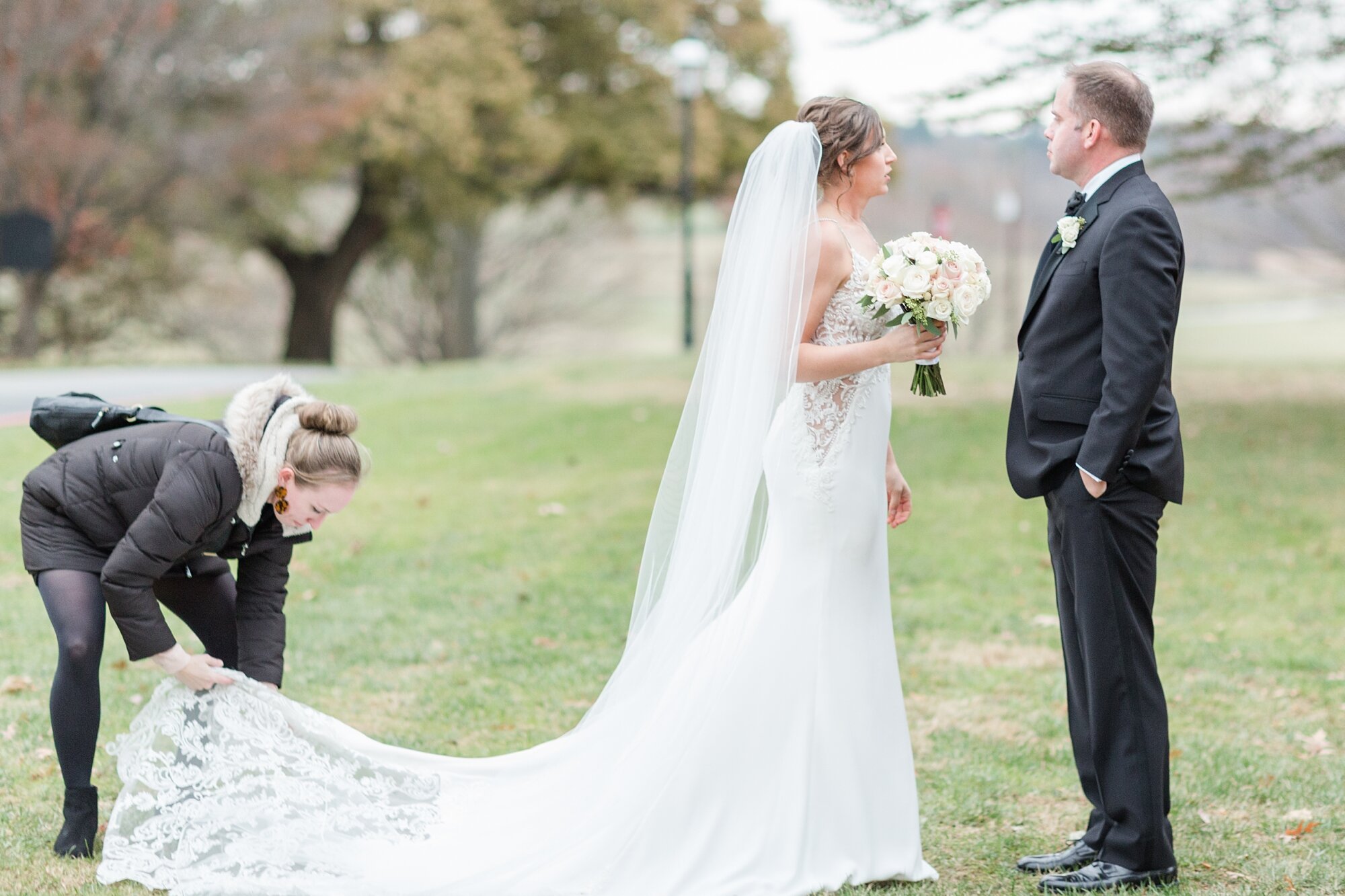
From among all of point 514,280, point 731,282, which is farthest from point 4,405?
point 514,280

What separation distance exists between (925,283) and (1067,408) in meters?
0.54

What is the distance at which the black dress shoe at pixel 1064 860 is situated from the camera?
4121 mm

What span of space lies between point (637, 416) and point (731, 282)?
10326 mm

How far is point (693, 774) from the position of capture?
394 centimetres

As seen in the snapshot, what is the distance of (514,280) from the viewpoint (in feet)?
124

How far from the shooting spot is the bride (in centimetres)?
388

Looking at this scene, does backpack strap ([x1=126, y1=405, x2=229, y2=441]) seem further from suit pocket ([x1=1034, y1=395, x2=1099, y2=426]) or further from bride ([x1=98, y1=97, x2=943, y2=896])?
suit pocket ([x1=1034, y1=395, x2=1099, y2=426])

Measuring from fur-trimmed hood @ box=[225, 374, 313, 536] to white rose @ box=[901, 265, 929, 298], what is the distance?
1801 mm

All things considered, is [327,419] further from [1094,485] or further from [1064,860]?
[1064,860]

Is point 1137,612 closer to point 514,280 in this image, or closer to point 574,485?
point 574,485

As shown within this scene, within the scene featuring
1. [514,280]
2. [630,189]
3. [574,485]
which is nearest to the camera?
[574,485]

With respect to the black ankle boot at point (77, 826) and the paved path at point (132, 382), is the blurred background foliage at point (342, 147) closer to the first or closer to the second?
the paved path at point (132, 382)

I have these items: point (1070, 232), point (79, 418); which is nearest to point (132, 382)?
point (79, 418)

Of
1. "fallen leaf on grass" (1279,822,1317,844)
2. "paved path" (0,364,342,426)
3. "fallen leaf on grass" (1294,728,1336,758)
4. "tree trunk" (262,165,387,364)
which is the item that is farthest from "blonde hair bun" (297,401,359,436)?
"tree trunk" (262,165,387,364)
